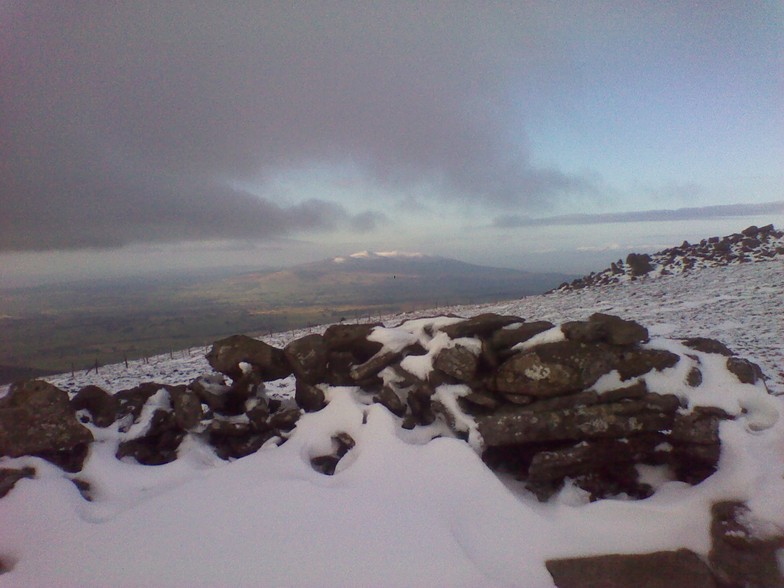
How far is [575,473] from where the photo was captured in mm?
7602

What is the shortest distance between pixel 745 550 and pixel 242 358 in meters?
11.3

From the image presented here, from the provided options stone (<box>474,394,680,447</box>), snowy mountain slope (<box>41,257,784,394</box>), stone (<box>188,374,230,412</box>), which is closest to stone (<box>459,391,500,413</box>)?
stone (<box>474,394,680,447</box>)

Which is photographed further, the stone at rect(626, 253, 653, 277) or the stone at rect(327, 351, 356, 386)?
the stone at rect(626, 253, 653, 277)

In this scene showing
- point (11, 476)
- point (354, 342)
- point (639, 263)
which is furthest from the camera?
→ point (639, 263)

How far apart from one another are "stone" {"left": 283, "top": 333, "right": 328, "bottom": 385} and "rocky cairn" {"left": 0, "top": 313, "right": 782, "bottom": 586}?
4cm

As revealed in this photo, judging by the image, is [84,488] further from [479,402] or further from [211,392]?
[479,402]

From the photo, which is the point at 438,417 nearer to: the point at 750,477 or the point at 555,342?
the point at 555,342

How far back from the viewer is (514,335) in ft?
31.9

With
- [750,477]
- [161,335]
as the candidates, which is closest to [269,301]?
[161,335]

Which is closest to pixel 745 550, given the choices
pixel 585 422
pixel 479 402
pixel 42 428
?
pixel 585 422

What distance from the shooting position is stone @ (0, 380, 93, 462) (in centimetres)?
809

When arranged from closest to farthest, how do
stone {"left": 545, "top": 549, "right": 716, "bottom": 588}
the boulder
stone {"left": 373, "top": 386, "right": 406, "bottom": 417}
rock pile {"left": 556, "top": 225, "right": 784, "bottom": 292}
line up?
stone {"left": 545, "top": 549, "right": 716, "bottom": 588} → the boulder → stone {"left": 373, "top": 386, "right": 406, "bottom": 417} → rock pile {"left": 556, "top": 225, "right": 784, "bottom": 292}

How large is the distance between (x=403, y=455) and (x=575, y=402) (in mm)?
4018

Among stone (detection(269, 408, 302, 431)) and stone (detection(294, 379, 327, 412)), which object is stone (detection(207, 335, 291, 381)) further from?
stone (detection(269, 408, 302, 431))
